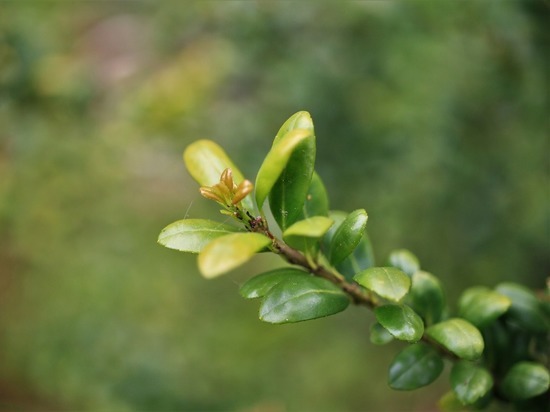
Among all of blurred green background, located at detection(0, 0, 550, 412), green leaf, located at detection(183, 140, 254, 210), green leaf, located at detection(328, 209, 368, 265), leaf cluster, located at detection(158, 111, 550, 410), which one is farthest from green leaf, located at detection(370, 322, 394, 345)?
blurred green background, located at detection(0, 0, 550, 412)

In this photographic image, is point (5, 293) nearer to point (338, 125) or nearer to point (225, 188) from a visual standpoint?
point (338, 125)

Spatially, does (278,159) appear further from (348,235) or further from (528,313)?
(528,313)

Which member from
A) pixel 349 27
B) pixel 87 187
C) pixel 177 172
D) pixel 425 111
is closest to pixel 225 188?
pixel 425 111

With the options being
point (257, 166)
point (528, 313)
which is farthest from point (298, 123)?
point (257, 166)

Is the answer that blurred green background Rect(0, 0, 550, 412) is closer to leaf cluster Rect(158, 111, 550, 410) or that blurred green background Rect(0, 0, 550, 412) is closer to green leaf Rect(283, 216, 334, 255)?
leaf cluster Rect(158, 111, 550, 410)

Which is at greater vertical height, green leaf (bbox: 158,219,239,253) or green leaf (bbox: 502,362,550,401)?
green leaf (bbox: 158,219,239,253)

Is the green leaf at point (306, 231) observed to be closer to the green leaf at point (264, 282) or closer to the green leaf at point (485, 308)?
the green leaf at point (264, 282)
